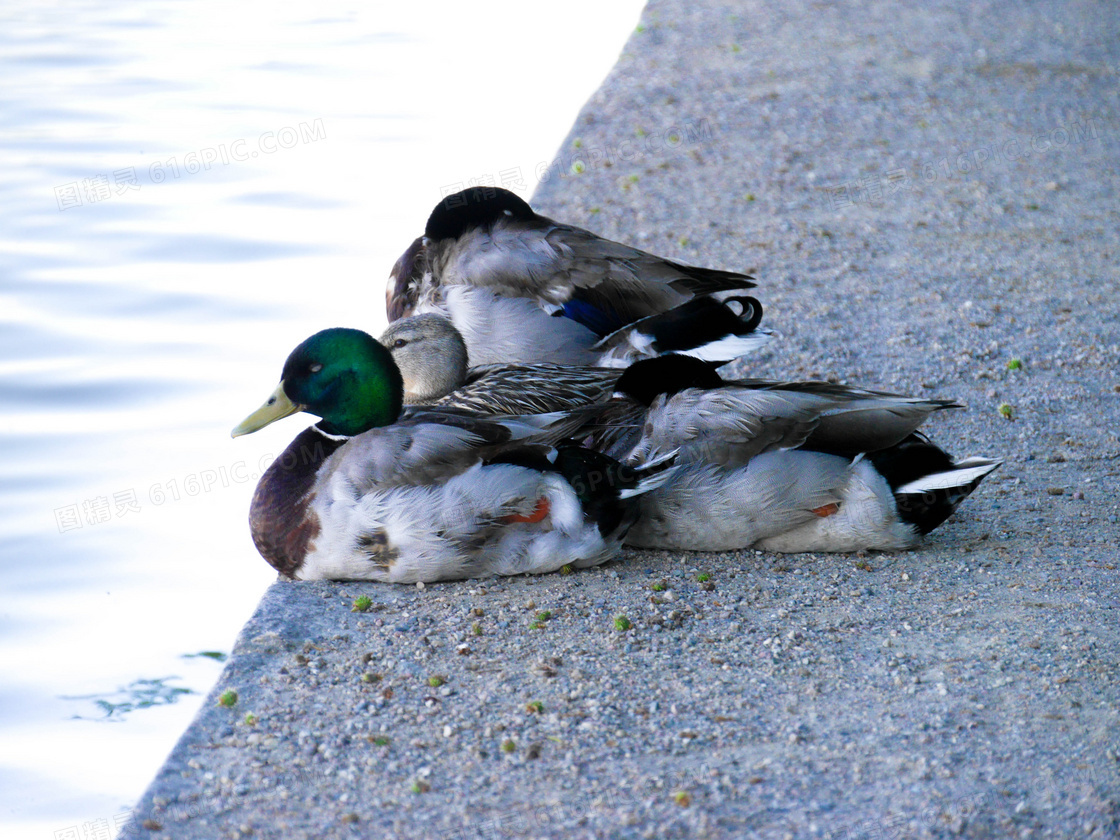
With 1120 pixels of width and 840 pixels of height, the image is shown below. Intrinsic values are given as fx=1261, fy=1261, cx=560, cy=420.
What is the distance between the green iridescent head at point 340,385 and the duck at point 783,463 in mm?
738

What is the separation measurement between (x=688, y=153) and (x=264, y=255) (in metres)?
3.29

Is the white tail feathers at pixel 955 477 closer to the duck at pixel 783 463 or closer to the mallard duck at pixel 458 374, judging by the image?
the duck at pixel 783 463

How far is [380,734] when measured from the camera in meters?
3.43

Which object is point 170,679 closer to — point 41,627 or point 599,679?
point 41,627

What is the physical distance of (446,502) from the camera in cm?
413

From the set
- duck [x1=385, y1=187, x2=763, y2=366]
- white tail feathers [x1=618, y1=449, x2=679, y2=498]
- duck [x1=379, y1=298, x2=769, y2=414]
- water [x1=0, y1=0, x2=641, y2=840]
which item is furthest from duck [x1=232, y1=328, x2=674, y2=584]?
duck [x1=385, y1=187, x2=763, y2=366]

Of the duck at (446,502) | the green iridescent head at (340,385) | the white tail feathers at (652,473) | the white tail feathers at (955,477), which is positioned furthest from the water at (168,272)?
the white tail feathers at (955,477)

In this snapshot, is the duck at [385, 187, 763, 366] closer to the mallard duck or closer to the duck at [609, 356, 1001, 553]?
the mallard duck

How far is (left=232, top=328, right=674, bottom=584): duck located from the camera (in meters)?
4.14

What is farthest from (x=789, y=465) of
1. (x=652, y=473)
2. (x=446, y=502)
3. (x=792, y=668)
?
(x=446, y=502)

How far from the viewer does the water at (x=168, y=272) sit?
4.61 metres

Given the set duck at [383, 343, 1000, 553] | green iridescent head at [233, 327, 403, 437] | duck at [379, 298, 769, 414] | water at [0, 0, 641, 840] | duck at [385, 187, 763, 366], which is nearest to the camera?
duck at [383, 343, 1000, 553]

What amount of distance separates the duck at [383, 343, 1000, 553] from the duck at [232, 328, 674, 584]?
6.1 inches

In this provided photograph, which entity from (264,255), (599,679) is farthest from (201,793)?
(264,255)
